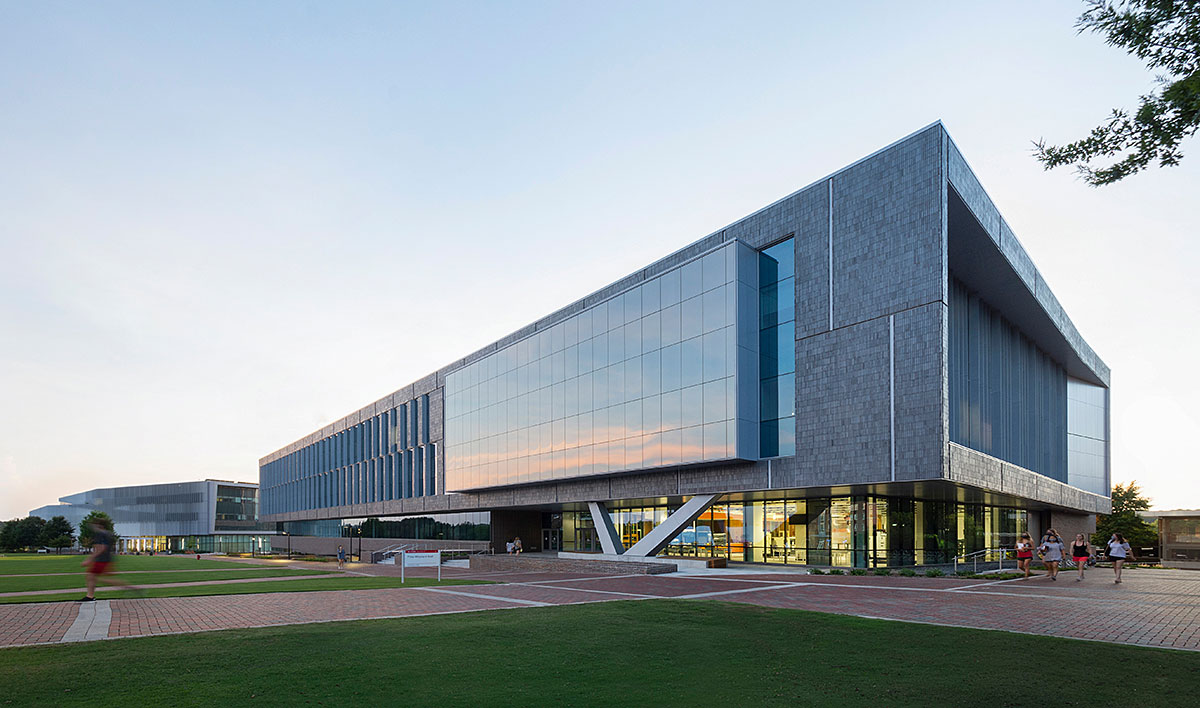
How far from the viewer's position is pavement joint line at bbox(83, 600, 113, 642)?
38.7ft

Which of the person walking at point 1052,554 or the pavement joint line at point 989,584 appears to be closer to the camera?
the pavement joint line at point 989,584

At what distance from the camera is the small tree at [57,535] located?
3696 inches

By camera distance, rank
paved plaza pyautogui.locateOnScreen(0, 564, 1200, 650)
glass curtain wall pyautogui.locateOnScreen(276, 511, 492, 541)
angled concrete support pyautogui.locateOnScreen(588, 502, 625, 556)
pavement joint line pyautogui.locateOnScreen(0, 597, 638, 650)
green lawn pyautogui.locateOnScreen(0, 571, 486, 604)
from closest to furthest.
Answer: pavement joint line pyautogui.locateOnScreen(0, 597, 638, 650) < paved plaza pyautogui.locateOnScreen(0, 564, 1200, 650) < green lawn pyautogui.locateOnScreen(0, 571, 486, 604) < angled concrete support pyautogui.locateOnScreen(588, 502, 625, 556) < glass curtain wall pyautogui.locateOnScreen(276, 511, 492, 541)

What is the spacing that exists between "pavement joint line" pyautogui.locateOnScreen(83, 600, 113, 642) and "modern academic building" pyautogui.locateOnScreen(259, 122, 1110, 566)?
21.9 meters

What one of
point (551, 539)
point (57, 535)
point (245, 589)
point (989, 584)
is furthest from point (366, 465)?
point (989, 584)

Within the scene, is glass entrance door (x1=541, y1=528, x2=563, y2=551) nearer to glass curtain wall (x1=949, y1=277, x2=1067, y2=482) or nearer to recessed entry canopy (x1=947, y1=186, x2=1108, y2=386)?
glass curtain wall (x1=949, y1=277, x2=1067, y2=482)

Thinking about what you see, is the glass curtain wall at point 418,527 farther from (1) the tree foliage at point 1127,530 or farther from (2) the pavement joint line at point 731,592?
(1) the tree foliage at point 1127,530

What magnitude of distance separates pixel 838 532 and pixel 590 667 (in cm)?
2587

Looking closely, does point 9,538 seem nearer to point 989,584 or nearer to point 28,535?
point 28,535

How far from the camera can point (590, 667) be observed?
9.18 meters

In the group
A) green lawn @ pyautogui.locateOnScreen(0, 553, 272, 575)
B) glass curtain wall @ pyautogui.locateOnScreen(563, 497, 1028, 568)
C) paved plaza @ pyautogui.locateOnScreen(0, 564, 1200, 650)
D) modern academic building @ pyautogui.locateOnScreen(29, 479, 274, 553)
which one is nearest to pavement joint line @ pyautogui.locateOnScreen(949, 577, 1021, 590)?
paved plaza @ pyautogui.locateOnScreen(0, 564, 1200, 650)

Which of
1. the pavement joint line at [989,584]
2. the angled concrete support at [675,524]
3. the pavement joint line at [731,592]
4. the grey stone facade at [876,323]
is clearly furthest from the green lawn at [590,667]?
the angled concrete support at [675,524]

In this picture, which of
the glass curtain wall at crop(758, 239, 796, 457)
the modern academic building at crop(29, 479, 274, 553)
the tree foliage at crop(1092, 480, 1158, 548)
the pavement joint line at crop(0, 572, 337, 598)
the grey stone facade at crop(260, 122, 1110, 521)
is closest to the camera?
the pavement joint line at crop(0, 572, 337, 598)

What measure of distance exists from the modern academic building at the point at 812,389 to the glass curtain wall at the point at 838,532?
0.33 feet
